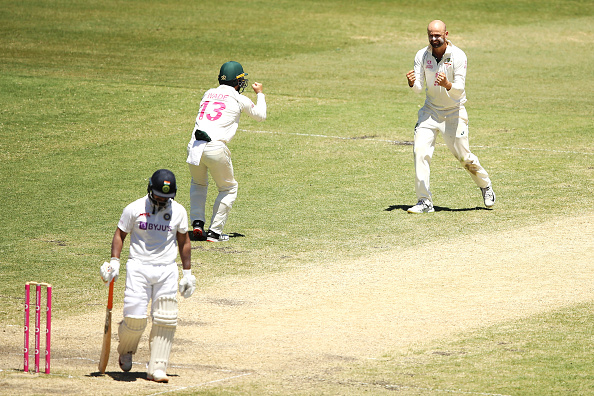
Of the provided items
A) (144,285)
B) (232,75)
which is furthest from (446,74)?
(144,285)

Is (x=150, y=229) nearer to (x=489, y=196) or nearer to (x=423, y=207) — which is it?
(x=423, y=207)

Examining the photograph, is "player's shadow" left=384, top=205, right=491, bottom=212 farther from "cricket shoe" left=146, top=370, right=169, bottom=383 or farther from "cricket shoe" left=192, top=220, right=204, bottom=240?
"cricket shoe" left=146, top=370, right=169, bottom=383

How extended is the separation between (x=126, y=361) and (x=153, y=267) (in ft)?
2.83

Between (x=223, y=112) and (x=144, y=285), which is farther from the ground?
(x=223, y=112)

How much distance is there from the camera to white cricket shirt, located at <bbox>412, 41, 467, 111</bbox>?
13.6m

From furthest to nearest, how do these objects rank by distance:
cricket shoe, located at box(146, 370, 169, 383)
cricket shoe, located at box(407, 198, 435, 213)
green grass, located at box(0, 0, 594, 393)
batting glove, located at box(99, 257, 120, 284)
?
cricket shoe, located at box(407, 198, 435, 213), green grass, located at box(0, 0, 594, 393), batting glove, located at box(99, 257, 120, 284), cricket shoe, located at box(146, 370, 169, 383)

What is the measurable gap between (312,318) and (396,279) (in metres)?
1.79

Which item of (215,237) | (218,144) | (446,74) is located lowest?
(215,237)

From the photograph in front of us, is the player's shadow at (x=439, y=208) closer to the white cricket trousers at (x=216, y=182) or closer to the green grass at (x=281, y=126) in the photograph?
the green grass at (x=281, y=126)

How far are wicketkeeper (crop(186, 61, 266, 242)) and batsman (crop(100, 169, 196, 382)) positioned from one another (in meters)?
4.37

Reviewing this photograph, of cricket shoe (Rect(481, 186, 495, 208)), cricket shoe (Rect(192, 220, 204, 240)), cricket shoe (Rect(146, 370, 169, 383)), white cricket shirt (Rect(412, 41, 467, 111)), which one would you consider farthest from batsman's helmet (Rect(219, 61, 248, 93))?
cricket shoe (Rect(146, 370, 169, 383))

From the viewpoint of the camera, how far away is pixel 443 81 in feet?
43.3

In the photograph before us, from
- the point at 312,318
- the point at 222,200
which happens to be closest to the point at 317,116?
the point at 222,200

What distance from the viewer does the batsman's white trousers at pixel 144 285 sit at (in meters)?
7.76
